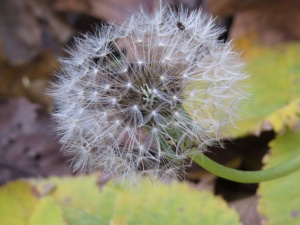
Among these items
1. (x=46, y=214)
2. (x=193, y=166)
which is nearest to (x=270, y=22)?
(x=193, y=166)

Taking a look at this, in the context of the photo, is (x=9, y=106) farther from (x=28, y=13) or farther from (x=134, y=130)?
(x=134, y=130)

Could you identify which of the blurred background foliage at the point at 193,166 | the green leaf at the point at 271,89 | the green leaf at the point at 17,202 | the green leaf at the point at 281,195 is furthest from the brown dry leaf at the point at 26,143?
the green leaf at the point at 281,195

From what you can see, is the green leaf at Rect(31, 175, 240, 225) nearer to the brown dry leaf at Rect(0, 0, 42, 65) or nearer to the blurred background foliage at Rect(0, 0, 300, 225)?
the blurred background foliage at Rect(0, 0, 300, 225)

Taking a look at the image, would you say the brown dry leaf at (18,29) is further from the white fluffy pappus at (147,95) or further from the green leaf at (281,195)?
the green leaf at (281,195)

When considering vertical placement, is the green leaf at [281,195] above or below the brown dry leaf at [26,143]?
below

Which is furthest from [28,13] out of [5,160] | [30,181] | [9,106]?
[30,181]

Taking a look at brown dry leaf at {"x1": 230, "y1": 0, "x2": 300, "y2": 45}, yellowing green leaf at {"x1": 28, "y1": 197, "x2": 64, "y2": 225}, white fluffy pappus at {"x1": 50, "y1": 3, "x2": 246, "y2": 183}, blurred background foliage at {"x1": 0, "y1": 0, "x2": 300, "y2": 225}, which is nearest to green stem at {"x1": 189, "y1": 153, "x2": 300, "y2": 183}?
white fluffy pappus at {"x1": 50, "y1": 3, "x2": 246, "y2": 183}

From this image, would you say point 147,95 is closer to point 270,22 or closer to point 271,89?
point 271,89
